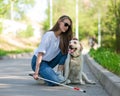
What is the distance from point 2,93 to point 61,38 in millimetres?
2310

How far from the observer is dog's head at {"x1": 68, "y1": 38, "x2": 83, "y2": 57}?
43.0 ft

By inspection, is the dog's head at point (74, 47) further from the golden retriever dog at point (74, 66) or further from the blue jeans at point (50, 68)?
the blue jeans at point (50, 68)

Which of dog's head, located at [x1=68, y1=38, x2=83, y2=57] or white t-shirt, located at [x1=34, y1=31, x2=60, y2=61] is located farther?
white t-shirt, located at [x1=34, y1=31, x2=60, y2=61]

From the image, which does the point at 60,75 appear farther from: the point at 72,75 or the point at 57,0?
the point at 57,0

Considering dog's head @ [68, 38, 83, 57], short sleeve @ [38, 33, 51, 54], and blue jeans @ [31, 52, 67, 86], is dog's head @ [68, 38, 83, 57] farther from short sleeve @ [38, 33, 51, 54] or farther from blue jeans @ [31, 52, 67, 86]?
short sleeve @ [38, 33, 51, 54]

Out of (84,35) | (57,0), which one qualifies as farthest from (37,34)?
(84,35)

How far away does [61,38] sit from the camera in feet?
43.6

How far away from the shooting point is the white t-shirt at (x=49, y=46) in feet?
43.3

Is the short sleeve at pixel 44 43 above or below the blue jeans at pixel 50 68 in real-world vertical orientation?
above

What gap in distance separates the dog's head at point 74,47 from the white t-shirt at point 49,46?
13.0 inches

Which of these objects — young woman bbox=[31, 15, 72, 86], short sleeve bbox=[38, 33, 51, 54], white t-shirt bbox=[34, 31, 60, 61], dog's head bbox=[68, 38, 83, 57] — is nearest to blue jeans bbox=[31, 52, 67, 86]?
young woman bbox=[31, 15, 72, 86]

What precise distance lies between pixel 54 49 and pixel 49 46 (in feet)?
0.46

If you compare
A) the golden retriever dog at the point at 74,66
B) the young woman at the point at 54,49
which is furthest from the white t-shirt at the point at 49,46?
the golden retriever dog at the point at 74,66

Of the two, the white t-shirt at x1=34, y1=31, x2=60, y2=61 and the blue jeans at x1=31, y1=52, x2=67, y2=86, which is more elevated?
the white t-shirt at x1=34, y1=31, x2=60, y2=61
